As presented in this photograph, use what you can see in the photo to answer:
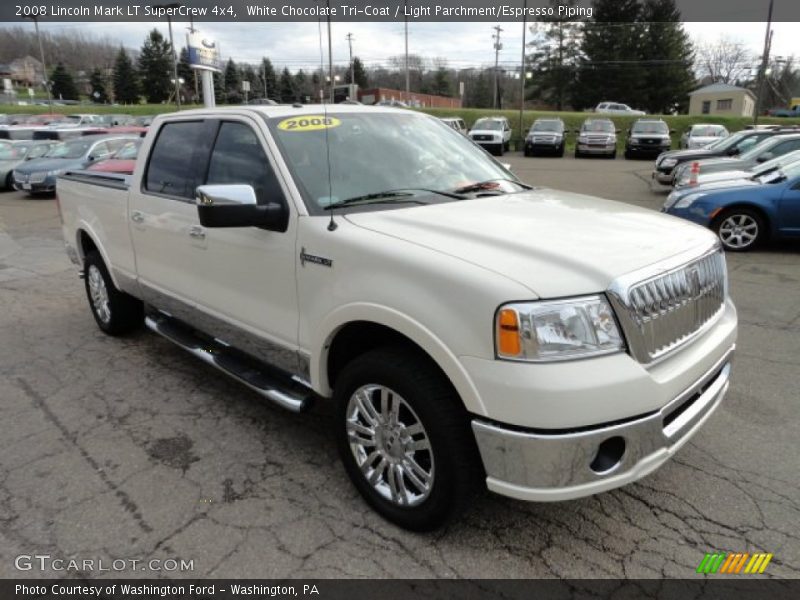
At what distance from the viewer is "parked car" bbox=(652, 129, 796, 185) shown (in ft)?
49.1

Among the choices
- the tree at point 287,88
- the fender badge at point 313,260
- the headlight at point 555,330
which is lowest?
the headlight at point 555,330

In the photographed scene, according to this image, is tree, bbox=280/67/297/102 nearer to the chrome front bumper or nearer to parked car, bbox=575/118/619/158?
the chrome front bumper

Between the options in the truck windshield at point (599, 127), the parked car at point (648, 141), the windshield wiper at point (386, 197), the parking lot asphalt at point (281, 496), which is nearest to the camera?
the parking lot asphalt at point (281, 496)

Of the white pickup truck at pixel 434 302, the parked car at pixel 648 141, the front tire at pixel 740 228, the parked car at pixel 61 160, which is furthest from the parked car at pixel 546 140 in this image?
the white pickup truck at pixel 434 302

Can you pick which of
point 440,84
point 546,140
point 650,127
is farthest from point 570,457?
point 440,84

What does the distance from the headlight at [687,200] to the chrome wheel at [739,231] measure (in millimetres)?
504

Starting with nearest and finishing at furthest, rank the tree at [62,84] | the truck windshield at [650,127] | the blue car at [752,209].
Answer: the blue car at [752,209], the truck windshield at [650,127], the tree at [62,84]

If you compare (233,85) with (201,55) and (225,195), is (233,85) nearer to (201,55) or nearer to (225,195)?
(225,195)

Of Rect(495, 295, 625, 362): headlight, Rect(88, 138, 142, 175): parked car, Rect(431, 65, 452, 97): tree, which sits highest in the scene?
Rect(431, 65, 452, 97): tree

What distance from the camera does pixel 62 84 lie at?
7781 centimetres

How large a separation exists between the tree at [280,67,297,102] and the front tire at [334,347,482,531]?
230 cm

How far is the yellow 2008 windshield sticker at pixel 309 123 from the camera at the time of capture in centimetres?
349

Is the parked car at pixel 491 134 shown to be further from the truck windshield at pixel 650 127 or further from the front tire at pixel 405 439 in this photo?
the front tire at pixel 405 439

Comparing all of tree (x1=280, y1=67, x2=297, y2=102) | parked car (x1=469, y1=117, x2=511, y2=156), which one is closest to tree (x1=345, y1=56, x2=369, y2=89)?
tree (x1=280, y1=67, x2=297, y2=102)
